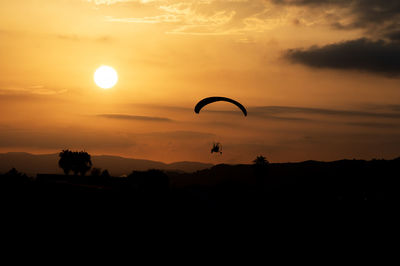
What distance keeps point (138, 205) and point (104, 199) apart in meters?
2.62

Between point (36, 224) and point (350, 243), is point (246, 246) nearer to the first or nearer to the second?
point (350, 243)

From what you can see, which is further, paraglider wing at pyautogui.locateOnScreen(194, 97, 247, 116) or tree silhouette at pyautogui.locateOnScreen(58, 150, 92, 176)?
tree silhouette at pyautogui.locateOnScreen(58, 150, 92, 176)

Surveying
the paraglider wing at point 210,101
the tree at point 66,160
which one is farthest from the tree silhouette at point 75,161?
the paraglider wing at point 210,101

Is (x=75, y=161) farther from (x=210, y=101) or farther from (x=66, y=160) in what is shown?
(x=210, y=101)

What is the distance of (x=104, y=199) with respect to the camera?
30.7 meters

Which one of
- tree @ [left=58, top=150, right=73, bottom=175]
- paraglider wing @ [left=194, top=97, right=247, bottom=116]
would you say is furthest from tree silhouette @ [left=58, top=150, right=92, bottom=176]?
paraglider wing @ [left=194, top=97, right=247, bottom=116]

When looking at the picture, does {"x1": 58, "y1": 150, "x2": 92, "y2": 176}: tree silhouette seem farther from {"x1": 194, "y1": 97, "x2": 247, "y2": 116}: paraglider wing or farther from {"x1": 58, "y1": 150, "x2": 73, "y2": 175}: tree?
{"x1": 194, "y1": 97, "x2": 247, "y2": 116}: paraglider wing

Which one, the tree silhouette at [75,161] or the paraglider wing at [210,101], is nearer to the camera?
the paraglider wing at [210,101]

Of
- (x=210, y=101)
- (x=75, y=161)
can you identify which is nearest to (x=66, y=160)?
(x=75, y=161)

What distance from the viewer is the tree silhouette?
124938mm

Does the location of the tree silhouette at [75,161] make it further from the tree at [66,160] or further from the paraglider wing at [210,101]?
the paraglider wing at [210,101]

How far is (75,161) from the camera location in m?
125

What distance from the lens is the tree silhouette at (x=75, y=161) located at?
124938 mm

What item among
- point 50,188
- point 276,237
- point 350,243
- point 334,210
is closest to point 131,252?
point 50,188
